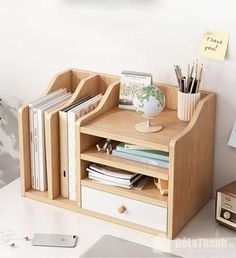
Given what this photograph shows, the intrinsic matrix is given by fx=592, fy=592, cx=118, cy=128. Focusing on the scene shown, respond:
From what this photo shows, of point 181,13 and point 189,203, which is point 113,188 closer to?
point 189,203

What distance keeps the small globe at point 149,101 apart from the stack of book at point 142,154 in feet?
A: 0.31

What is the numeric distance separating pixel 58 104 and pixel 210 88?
0.44 metres

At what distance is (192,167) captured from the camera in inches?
62.3

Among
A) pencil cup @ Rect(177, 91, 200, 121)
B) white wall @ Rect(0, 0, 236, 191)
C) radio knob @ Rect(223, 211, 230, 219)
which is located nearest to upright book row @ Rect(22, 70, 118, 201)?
white wall @ Rect(0, 0, 236, 191)

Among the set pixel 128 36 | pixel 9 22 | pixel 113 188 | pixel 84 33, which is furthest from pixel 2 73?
pixel 113 188

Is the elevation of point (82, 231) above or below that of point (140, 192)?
below

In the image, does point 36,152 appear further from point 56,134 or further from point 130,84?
point 130,84

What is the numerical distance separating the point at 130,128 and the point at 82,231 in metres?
0.30

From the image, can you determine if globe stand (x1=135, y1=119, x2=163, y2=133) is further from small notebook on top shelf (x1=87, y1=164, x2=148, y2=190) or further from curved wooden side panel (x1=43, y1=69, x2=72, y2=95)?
curved wooden side panel (x1=43, y1=69, x2=72, y2=95)

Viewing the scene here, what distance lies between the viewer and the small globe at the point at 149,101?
155cm

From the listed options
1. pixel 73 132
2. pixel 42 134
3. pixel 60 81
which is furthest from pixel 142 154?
pixel 60 81

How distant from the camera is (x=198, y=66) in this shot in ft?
5.38

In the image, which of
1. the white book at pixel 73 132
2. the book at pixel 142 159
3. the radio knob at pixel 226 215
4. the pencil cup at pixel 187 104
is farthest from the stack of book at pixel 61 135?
the radio knob at pixel 226 215

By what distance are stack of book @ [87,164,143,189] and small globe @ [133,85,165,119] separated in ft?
0.55
